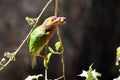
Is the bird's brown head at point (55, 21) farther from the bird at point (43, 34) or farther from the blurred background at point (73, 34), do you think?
the blurred background at point (73, 34)

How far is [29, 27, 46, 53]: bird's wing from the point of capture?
0.67 meters

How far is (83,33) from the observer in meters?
2.72

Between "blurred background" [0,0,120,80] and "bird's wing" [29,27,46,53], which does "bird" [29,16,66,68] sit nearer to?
"bird's wing" [29,27,46,53]

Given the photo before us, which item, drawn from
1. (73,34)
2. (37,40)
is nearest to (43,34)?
(37,40)

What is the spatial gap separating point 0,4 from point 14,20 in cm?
14

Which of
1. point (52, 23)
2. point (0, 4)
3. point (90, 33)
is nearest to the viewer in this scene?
point (52, 23)

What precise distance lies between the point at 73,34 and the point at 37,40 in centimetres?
203

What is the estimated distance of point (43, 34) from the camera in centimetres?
66

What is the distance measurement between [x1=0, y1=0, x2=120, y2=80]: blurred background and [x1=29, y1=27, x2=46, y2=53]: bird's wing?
182 centimetres

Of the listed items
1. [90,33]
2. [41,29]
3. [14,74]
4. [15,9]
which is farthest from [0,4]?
[41,29]

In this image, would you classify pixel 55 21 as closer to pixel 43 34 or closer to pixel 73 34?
pixel 43 34

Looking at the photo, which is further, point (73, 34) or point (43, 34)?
point (73, 34)

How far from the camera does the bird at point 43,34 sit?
64cm

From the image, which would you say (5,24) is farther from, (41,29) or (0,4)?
(41,29)
